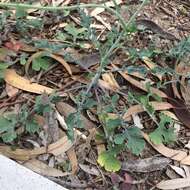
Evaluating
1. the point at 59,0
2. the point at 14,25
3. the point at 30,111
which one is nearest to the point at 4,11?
the point at 14,25

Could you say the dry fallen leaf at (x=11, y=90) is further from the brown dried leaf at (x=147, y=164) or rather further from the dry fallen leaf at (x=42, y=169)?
the brown dried leaf at (x=147, y=164)

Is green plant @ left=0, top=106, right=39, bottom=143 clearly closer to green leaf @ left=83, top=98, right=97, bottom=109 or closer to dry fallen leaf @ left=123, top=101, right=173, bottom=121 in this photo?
green leaf @ left=83, top=98, right=97, bottom=109

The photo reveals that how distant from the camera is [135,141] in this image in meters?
1.90

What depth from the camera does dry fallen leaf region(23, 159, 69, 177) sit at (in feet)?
6.10

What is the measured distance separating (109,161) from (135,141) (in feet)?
0.36

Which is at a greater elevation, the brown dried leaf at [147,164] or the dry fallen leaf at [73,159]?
the dry fallen leaf at [73,159]

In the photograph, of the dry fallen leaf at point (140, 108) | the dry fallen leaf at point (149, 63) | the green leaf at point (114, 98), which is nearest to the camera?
the green leaf at point (114, 98)

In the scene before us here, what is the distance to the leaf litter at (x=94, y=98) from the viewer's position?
189 cm

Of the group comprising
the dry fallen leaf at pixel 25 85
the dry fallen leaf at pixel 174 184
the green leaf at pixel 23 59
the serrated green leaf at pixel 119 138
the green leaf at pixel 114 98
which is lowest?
the dry fallen leaf at pixel 174 184

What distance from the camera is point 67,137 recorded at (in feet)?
6.33

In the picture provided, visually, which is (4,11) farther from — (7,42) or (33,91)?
(33,91)

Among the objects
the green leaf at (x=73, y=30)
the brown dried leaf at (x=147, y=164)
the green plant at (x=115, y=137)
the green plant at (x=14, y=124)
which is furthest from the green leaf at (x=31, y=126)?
the green leaf at (x=73, y=30)

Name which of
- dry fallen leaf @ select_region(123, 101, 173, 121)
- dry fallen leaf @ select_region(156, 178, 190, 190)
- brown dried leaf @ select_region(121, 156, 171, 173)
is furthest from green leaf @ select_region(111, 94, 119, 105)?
dry fallen leaf @ select_region(156, 178, 190, 190)

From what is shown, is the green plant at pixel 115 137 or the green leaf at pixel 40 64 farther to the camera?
the green leaf at pixel 40 64
